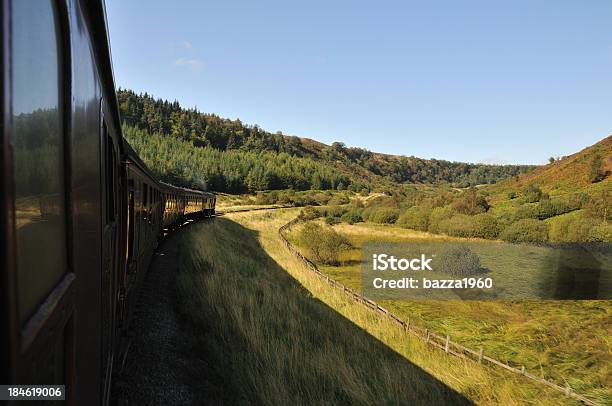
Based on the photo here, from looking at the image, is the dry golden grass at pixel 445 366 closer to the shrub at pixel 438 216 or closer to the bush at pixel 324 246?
the bush at pixel 324 246

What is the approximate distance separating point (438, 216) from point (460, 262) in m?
17.4

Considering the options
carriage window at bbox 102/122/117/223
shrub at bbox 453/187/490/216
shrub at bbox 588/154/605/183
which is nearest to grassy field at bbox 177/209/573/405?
carriage window at bbox 102/122/117/223

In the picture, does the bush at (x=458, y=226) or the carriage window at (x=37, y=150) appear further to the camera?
the bush at (x=458, y=226)

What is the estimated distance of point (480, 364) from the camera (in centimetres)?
1205

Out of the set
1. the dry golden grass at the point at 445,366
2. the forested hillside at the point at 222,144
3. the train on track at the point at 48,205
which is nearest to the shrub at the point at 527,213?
the dry golden grass at the point at 445,366

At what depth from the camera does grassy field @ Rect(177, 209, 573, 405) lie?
25.1 feet

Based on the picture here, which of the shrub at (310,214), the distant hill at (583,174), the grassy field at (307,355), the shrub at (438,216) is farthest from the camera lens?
the shrub at (310,214)

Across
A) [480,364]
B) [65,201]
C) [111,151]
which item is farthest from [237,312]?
[65,201]

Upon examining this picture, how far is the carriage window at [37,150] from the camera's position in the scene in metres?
1.00

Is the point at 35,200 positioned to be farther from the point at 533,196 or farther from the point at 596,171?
the point at 596,171

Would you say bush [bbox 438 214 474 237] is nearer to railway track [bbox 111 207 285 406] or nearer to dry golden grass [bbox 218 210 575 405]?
dry golden grass [bbox 218 210 575 405]

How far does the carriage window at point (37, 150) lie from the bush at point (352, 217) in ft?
180

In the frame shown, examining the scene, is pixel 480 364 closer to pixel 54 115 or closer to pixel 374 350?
pixel 374 350

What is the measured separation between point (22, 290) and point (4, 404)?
28cm
